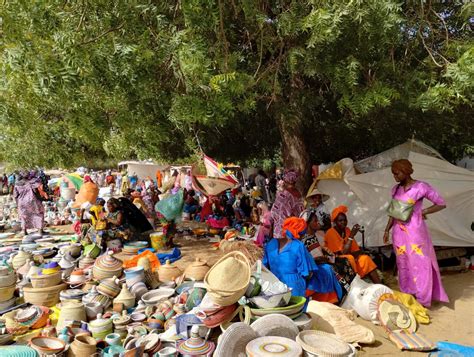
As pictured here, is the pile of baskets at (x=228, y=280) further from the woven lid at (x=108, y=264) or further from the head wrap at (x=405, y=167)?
the head wrap at (x=405, y=167)

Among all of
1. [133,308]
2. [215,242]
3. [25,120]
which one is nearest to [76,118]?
[25,120]

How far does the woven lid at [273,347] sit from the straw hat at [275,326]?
106 mm

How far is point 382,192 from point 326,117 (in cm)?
342

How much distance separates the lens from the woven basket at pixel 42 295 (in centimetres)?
457

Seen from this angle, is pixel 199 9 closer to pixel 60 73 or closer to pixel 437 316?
pixel 60 73

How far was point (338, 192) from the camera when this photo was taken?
7066 mm

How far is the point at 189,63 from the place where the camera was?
3.76 meters

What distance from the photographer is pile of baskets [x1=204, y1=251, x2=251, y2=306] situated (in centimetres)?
325

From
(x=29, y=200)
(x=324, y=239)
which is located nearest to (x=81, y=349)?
(x=324, y=239)

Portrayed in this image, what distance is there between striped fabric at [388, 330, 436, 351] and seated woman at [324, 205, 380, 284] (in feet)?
3.46

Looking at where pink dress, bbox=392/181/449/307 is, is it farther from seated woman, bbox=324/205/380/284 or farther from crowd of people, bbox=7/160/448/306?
seated woman, bbox=324/205/380/284

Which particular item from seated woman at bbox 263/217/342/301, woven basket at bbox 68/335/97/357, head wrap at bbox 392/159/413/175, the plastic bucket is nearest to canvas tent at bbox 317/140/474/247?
head wrap at bbox 392/159/413/175

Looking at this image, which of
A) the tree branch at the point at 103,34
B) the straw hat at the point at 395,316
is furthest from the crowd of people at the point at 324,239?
the tree branch at the point at 103,34

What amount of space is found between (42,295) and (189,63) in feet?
10.8
